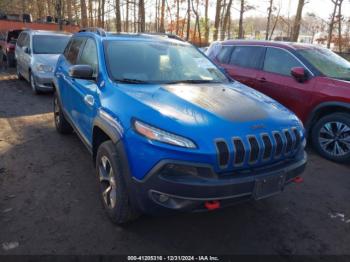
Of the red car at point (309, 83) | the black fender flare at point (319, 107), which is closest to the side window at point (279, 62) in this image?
the red car at point (309, 83)

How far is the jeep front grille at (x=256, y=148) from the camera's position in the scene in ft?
8.05

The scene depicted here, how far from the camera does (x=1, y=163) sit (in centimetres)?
438

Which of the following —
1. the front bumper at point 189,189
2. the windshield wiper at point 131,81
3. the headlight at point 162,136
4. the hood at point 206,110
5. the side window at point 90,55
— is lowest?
the front bumper at point 189,189

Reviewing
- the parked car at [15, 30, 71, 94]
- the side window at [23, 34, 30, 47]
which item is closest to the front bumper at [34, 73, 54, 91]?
the parked car at [15, 30, 71, 94]

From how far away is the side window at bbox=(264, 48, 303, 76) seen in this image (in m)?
5.56

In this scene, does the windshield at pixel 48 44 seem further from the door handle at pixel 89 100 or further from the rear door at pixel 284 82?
the door handle at pixel 89 100

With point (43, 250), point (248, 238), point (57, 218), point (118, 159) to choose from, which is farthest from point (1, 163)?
point (248, 238)

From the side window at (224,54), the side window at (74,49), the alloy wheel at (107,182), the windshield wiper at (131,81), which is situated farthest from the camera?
the side window at (224,54)

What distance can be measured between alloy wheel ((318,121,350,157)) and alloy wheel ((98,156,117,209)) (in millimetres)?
3582

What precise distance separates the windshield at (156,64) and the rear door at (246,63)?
2.06 m

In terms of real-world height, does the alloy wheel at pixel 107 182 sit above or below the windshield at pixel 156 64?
below

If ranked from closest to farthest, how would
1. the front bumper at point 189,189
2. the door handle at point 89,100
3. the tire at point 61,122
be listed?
1. the front bumper at point 189,189
2. the door handle at point 89,100
3. the tire at point 61,122

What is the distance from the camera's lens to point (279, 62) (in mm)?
5777

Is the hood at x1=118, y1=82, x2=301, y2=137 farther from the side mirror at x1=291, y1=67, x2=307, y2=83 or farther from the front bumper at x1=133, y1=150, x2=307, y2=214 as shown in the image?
the side mirror at x1=291, y1=67, x2=307, y2=83
